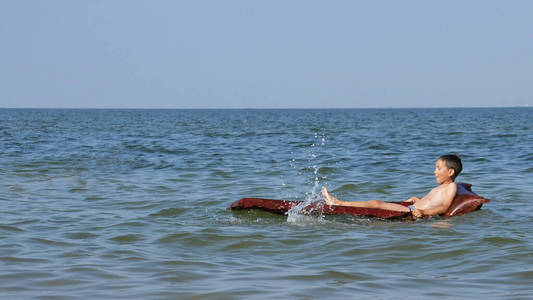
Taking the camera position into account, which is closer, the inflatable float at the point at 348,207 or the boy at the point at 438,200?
the inflatable float at the point at 348,207

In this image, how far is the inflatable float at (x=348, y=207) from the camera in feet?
31.0

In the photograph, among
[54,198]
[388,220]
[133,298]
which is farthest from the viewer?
[54,198]

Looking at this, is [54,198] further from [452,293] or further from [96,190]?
[452,293]

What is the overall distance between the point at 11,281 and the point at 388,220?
5201 mm

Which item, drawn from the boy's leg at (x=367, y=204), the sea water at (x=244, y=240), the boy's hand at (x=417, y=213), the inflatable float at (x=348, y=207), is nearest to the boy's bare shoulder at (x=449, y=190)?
the inflatable float at (x=348, y=207)

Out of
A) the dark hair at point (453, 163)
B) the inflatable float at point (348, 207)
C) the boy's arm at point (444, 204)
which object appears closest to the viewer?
the inflatable float at point (348, 207)

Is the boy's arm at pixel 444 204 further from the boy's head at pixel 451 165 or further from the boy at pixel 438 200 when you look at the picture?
the boy's head at pixel 451 165

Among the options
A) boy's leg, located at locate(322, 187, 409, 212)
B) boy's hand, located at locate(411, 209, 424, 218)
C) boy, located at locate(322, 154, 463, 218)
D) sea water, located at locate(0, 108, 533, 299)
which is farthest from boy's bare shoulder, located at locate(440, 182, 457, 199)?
boy's leg, located at locate(322, 187, 409, 212)

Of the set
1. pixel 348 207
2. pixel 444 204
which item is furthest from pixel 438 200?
pixel 348 207

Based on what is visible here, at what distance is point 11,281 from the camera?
19.8 ft

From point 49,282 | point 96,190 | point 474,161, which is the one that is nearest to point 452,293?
point 49,282

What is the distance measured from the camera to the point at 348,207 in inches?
375

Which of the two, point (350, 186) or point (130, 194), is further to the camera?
point (350, 186)

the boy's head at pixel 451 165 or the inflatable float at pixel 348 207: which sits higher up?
the boy's head at pixel 451 165
